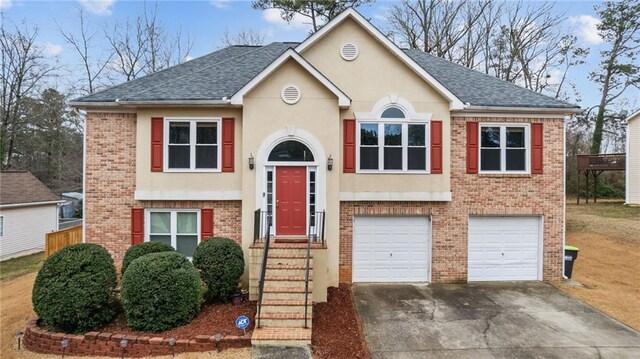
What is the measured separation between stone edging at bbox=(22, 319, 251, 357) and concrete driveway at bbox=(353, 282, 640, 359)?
2982 millimetres

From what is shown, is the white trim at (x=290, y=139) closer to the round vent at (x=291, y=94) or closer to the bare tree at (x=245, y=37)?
the round vent at (x=291, y=94)

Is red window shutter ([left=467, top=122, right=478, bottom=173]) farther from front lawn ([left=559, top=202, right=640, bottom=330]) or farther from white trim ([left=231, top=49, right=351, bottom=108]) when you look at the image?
front lawn ([left=559, top=202, right=640, bottom=330])

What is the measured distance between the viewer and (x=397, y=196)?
9.76 m

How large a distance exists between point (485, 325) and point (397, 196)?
13.0 ft

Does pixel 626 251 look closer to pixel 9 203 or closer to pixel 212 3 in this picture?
pixel 212 3

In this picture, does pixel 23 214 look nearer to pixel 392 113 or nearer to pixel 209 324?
pixel 209 324

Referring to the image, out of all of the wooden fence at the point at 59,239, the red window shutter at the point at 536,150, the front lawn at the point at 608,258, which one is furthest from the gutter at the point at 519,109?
the wooden fence at the point at 59,239

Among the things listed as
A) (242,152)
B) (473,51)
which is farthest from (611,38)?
(242,152)

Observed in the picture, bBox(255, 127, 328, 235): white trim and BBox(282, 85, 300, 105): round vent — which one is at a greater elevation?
BBox(282, 85, 300, 105): round vent

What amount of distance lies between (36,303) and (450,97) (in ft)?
36.4

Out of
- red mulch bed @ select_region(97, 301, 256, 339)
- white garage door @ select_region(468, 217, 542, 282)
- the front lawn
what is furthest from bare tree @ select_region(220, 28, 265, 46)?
the front lawn

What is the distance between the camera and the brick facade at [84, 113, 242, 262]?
9.66m

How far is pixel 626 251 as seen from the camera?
13164mm

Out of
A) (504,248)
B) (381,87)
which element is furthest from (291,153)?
(504,248)
